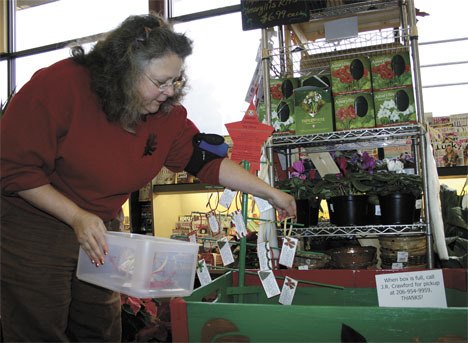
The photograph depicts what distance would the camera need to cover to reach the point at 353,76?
2.53 metres

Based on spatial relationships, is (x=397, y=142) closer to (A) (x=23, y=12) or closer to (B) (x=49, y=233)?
(B) (x=49, y=233)

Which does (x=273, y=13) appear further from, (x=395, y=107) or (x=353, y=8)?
(x=395, y=107)

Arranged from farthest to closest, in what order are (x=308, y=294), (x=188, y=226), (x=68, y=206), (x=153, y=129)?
(x=188, y=226), (x=308, y=294), (x=153, y=129), (x=68, y=206)

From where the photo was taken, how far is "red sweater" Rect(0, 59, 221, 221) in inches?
42.6

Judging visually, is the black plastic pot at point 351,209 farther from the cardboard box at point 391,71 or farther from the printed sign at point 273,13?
the printed sign at point 273,13

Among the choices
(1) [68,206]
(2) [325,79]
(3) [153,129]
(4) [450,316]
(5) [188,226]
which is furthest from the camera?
(5) [188,226]

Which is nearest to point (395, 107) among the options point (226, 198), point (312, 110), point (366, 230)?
point (312, 110)

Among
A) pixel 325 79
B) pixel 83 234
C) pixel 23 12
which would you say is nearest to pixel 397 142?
pixel 325 79

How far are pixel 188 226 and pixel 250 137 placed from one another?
257 centimetres

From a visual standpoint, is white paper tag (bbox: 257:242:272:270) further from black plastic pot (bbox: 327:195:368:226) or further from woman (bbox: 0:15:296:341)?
black plastic pot (bbox: 327:195:368:226)

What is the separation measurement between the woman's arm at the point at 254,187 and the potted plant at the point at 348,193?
0.90 meters

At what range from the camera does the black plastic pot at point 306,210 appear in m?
2.47

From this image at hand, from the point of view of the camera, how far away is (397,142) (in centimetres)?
287

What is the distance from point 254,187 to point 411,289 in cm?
59
